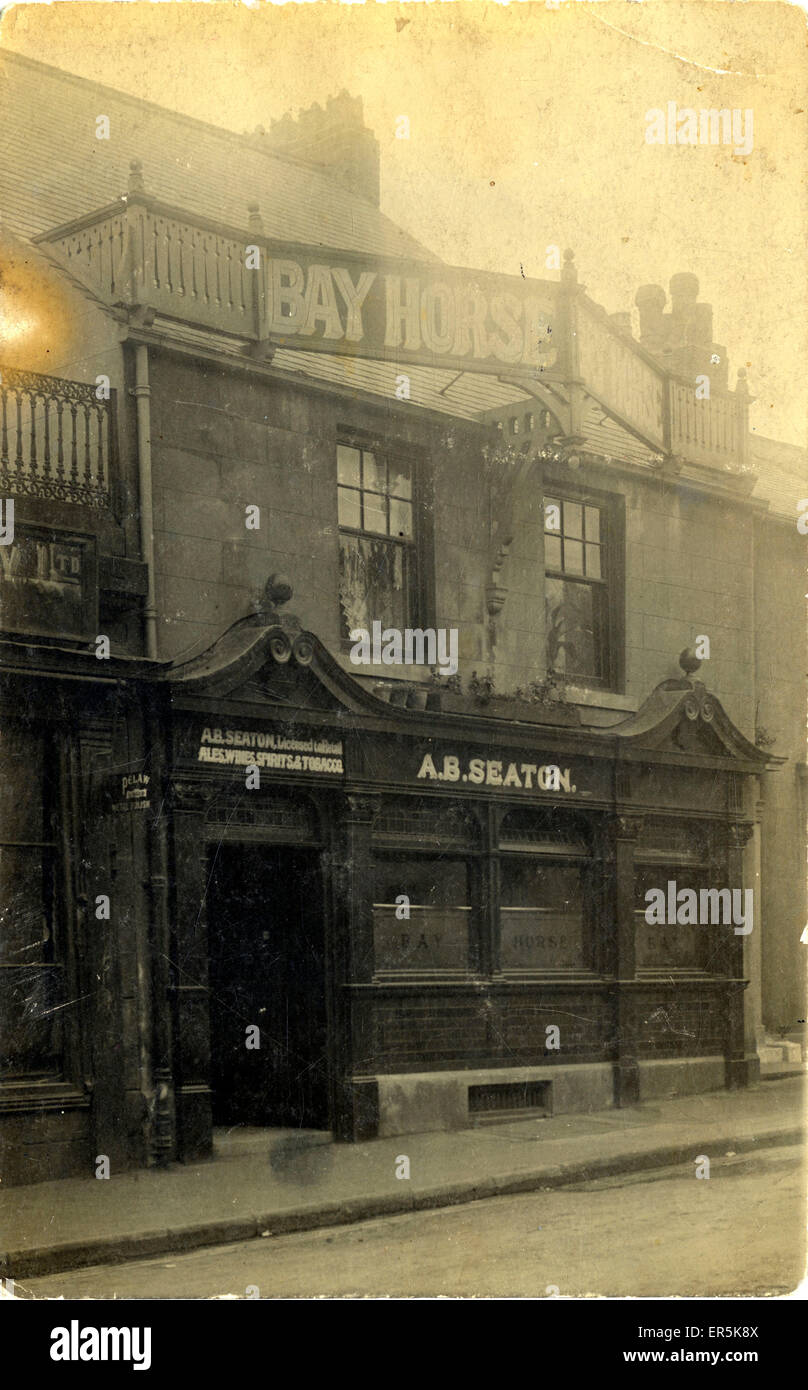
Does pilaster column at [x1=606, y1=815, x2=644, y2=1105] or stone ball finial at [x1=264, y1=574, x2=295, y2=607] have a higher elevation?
stone ball finial at [x1=264, y1=574, x2=295, y2=607]

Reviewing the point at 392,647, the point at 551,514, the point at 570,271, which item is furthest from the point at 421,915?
the point at 570,271

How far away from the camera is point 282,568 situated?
14148mm

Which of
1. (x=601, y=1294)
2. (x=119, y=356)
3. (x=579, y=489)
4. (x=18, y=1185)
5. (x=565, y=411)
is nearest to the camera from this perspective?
(x=601, y=1294)

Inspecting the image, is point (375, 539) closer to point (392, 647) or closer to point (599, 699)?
Answer: point (392, 647)

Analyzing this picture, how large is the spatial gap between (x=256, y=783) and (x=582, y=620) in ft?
17.8

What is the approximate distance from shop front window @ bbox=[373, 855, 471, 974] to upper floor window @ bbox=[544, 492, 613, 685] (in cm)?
287

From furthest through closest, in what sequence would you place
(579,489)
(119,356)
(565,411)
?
(579,489)
(565,411)
(119,356)

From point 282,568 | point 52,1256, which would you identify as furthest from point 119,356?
point 52,1256

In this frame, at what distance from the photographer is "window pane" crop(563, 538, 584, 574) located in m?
17.1

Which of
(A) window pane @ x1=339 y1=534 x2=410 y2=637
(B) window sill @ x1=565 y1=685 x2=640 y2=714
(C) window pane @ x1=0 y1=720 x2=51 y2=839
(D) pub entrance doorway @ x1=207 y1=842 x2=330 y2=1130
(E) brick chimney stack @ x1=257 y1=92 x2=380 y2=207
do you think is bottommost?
(D) pub entrance doorway @ x1=207 y1=842 x2=330 y2=1130

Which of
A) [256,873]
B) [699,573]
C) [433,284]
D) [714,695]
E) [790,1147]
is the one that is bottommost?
[790,1147]

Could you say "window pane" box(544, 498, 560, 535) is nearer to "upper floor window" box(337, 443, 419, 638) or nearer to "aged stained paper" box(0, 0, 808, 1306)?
"aged stained paper" box(0, 0, 808, 1306)

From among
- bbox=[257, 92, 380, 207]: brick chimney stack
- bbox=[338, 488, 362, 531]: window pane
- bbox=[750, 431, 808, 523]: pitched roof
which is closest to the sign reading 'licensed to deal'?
bbox=[338, 488, 362, 531]: window pane

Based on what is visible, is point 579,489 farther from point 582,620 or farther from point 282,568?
point 282,568
